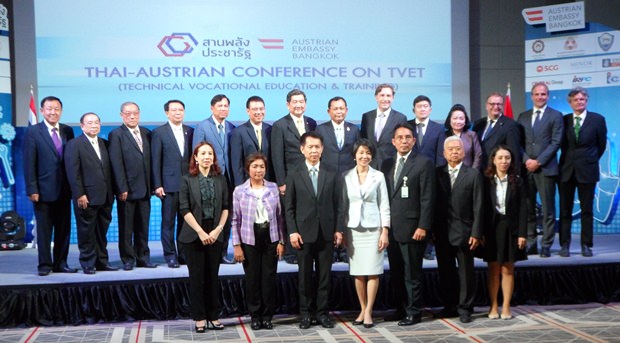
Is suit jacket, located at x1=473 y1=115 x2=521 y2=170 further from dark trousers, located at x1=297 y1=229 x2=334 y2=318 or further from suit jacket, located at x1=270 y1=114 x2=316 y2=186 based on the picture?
dark trousers, located at x1=297 y1=229 x2=334 y2=318

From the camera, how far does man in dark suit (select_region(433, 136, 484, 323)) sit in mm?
4809

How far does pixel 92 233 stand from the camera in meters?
5.43

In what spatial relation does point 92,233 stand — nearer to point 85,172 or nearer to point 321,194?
point 85,172

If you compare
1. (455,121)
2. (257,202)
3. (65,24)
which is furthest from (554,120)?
(65,24)

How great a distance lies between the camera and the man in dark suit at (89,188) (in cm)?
537

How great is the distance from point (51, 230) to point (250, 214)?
5.83ft

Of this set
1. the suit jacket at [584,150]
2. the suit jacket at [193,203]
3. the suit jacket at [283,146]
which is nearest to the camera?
the suit jacket at [193,203]

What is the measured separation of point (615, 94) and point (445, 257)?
4373 millimetres

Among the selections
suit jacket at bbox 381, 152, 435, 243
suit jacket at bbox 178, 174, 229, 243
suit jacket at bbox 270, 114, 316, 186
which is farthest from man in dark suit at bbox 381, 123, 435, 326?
suit jacket at bbox 178, 174, 229, 243

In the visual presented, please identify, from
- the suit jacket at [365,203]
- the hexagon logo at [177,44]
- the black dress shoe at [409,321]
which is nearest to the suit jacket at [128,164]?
the suit jacket at [365,203]

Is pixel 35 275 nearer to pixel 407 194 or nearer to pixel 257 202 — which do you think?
pixel 257 202

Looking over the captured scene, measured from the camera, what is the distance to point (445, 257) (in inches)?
196

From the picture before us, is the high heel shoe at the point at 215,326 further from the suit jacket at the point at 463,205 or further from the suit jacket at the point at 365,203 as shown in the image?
the suit jacket at the point at 463,205

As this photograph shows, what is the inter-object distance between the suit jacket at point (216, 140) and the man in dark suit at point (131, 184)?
438 mm
